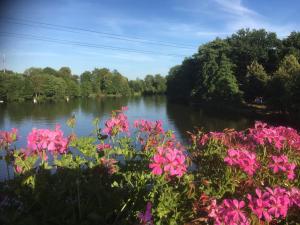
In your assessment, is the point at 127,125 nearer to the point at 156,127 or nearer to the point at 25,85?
the point at 156,127

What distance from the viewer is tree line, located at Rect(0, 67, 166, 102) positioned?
77.5m

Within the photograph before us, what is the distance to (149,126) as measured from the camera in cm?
441

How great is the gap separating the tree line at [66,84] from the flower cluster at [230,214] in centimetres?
7355

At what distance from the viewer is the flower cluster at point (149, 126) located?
14.2ft

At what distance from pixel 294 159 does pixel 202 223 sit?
5.77ft

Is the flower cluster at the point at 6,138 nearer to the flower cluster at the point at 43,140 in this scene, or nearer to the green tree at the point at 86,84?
the flower cluster at the point at 43,140

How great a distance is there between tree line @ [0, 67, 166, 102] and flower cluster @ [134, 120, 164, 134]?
234 ft

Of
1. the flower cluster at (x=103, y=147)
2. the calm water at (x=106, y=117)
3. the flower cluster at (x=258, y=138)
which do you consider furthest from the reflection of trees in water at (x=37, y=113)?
the flower cluster at (x=258, y=138)

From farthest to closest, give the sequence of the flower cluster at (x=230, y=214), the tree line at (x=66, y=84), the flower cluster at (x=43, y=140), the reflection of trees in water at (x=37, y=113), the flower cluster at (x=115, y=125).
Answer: the tree line at (x=66, y=84) → the reflection of trees in water at (x=37, y=113) → the flower cluster at (x=115, y=125) → the flower cluster at (x=43, y=140) → the flower cluster at (x=230, y=214)

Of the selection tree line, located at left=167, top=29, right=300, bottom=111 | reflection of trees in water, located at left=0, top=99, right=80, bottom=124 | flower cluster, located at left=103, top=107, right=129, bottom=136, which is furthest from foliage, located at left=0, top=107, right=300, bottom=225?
tree line, located at left=167, top=29, right=300, bottom=111

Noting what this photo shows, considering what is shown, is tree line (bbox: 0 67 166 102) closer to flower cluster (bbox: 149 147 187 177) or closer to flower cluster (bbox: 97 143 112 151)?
flower cluster (bbox: 97 143 112 151)

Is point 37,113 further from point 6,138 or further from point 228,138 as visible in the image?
point 228,138

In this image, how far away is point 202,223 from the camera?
245 cm

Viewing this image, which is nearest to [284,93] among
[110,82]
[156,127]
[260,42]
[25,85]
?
[260,42]
